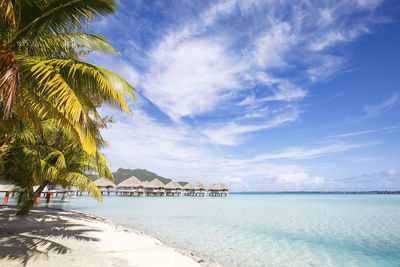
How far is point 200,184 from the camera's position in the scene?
157 feet

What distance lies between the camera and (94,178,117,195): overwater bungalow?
3522 cm

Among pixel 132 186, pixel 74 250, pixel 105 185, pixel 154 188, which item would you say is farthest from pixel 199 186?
pixel 74 250

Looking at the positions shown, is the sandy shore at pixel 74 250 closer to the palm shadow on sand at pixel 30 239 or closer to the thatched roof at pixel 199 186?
the palm shadow on sand at pixel 30 239

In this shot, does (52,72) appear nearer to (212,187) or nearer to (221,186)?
(212,187)

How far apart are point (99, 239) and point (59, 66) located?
392cm

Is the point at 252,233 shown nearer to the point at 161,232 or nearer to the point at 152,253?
the point at 161,232

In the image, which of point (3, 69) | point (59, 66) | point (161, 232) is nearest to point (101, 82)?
point (59, 66)

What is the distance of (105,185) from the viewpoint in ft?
117

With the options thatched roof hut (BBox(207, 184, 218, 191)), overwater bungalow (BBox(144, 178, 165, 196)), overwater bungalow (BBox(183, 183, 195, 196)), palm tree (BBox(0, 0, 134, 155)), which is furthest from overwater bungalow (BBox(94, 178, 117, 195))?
palm tree (BBox(0, 0, 134, 155))

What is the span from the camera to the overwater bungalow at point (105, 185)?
3522 centimetres

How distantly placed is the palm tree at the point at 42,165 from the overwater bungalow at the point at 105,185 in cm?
3021

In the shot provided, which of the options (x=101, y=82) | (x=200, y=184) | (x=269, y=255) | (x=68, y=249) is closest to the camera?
(x=101, y=82)

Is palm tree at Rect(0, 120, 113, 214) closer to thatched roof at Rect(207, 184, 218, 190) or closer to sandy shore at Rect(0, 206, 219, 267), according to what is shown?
sandy shore at Rect(0, 206, 219, 267)

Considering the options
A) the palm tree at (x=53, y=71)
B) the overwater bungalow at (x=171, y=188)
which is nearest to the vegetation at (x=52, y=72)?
the palm tree at (x=53, y=71)
